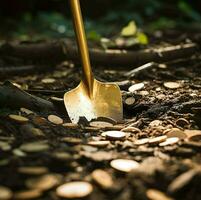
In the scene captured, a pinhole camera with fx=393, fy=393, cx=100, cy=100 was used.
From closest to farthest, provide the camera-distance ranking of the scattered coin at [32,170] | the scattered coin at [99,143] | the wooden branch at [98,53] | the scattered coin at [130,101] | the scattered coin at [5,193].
A: the scattered coin at [5,193] < the scattered coin at [32,170] < the scattered coin at [99,143] < the scattered coin at [130,101] < the wooden branch at [98,53]

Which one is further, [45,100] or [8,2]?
[8,2]

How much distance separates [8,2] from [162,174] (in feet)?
13.1

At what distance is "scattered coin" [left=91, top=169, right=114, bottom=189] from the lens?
3.75ft

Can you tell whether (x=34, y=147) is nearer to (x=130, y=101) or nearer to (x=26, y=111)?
(x=26, y=111)

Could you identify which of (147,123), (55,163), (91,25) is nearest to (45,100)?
(147,123)

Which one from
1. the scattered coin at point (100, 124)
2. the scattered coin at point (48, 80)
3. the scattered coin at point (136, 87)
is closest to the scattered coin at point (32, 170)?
the scattered coin at point (100, 124)

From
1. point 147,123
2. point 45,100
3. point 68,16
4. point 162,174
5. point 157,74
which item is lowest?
point 162,174

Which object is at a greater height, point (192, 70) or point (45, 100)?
point (192, 70)

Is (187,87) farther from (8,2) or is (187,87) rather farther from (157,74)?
(8,2)

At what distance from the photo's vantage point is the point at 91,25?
432 centimetres

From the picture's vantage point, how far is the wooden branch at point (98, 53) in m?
2.58

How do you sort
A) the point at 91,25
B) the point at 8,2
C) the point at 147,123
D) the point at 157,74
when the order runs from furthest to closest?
the point at 8,2
the point at 91,25
the point at 157,74
the point at 147,123

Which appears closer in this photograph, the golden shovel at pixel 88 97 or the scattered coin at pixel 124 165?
the scattered coin at pixel 124 165

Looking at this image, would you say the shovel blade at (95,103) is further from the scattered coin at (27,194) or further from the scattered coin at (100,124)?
the scattered coin at (27,194)
